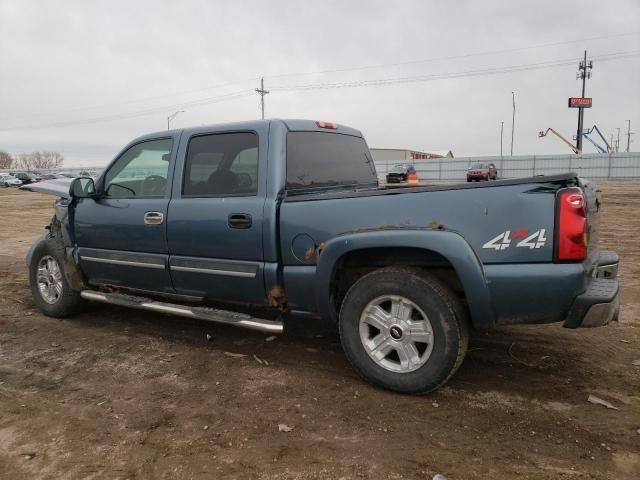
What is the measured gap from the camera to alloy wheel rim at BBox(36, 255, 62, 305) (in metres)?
5.24

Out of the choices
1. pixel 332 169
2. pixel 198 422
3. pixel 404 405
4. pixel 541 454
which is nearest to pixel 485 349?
pixel 404 405

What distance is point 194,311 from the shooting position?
163 inches

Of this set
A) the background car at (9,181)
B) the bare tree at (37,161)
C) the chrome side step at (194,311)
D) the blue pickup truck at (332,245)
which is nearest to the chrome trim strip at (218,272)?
the blue pickup truck at (332,245)

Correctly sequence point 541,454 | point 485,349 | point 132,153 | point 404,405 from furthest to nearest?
point 132,153 → point 485,349 → point 404,405 → point 541,454

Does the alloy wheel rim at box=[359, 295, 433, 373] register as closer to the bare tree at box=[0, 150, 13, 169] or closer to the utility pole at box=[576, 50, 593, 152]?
the utility pole at box=[576, 50, 593, 152]

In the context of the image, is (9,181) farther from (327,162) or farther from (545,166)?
(327,162)

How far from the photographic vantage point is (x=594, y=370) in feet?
12.2

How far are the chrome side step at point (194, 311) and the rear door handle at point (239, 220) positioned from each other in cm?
70

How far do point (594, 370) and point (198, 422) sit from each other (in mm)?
2805

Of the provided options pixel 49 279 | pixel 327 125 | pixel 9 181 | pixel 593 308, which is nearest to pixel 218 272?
pixel 327 125

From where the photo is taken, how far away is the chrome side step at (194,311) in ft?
12.3

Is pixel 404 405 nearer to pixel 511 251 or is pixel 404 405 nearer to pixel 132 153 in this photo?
pixel 511 251

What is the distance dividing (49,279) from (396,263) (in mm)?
3803

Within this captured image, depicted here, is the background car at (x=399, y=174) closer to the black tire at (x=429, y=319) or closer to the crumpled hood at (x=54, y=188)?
the crumpled hood at (x=54, y=188)
